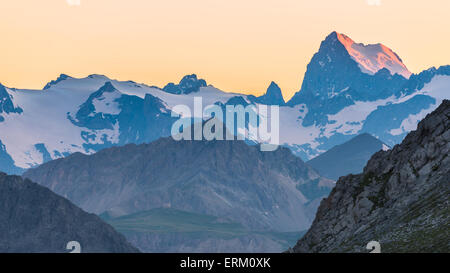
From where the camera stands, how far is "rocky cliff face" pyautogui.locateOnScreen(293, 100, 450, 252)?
127888mm

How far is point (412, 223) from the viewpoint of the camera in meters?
134

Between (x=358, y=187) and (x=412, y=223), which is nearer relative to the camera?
(x=412, y=223)

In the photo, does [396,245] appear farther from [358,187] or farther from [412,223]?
[358,187]

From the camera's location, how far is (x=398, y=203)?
151375 mm

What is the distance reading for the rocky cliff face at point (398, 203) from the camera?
127888 millimetres
